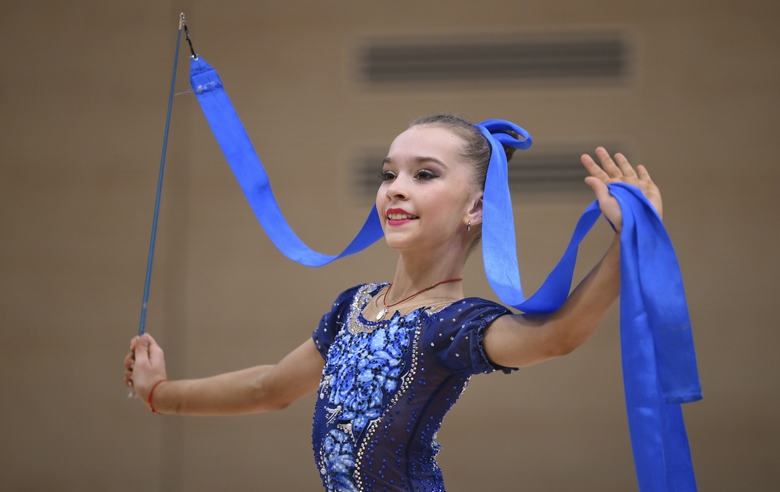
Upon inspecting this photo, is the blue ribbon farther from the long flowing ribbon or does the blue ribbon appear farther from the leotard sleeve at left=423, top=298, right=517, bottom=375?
the long flowing ribbon

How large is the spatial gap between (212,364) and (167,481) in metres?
0.53

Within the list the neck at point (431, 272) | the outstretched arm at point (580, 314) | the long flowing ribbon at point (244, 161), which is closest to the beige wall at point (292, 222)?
the long flowing ribbon at point (244, 161)

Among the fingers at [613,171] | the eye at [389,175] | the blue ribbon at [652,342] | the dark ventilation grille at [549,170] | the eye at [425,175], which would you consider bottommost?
the blue ribbon at [652,342]

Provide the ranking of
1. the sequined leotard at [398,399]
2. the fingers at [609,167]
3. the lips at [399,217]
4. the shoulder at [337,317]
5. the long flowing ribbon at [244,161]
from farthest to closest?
1. the long flowing ribbon at [244,161]
2. the shoulder at [337,317]
3. the lips at [399,217]
4. the sequined leotard at [398,399]
5. the fingers at [609,167]

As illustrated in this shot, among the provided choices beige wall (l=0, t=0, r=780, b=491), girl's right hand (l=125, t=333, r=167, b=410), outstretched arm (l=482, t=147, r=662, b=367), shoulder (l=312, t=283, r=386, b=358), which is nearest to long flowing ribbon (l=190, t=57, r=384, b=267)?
shoulder (l=312, t=283, r=386, b=358)

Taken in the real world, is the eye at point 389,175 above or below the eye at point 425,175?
above

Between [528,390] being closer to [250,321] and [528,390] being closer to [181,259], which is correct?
[250,321]

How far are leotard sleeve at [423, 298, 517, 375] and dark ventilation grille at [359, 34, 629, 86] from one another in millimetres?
2354

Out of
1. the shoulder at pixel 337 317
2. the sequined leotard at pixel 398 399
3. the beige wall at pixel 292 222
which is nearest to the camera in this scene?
the sequined leotard at pixel 398 399

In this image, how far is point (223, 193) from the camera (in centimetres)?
370

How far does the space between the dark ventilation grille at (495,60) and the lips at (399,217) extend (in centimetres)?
224

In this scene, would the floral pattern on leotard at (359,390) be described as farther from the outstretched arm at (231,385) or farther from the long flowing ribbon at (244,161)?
the long flowing ribbon at (244,161)

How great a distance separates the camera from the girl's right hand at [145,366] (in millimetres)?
1857

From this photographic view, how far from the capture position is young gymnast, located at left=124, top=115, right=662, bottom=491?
1.25 meters
